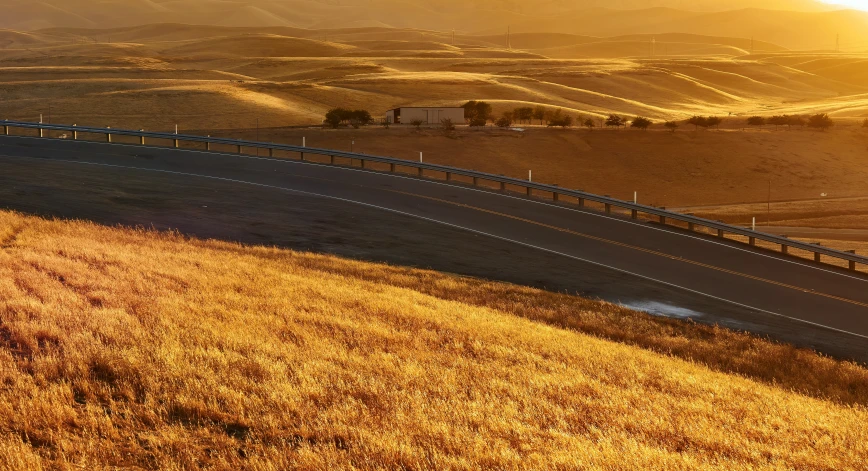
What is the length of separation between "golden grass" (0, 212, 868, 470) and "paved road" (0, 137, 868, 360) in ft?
12.6

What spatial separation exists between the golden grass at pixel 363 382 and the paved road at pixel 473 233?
12.6 feet

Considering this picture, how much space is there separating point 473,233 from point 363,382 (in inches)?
713

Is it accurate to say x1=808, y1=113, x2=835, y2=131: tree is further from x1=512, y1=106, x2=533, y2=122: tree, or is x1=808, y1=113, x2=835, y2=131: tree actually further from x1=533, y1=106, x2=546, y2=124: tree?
x1=512, y1=106, x2=533, y2=122: tree

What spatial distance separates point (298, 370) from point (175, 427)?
7.86 feet

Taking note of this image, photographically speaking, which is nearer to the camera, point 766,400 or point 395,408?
point 395,408

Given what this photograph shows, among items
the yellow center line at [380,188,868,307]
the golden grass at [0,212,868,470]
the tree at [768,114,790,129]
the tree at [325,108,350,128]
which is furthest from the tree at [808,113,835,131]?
the golden grass at [0,212,868,470]

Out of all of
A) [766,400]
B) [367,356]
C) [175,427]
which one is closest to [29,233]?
[367,356]

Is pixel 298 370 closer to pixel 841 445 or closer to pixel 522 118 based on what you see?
pixel 841 445

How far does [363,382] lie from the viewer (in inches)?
427

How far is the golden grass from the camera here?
8.52m

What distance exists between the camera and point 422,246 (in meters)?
26.6

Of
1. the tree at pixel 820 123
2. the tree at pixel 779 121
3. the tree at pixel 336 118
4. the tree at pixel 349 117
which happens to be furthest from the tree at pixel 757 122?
the tree at pixel 336 118

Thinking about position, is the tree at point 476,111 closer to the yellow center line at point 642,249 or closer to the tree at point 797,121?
the tree at point 797,121

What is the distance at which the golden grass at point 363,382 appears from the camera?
336 inches
